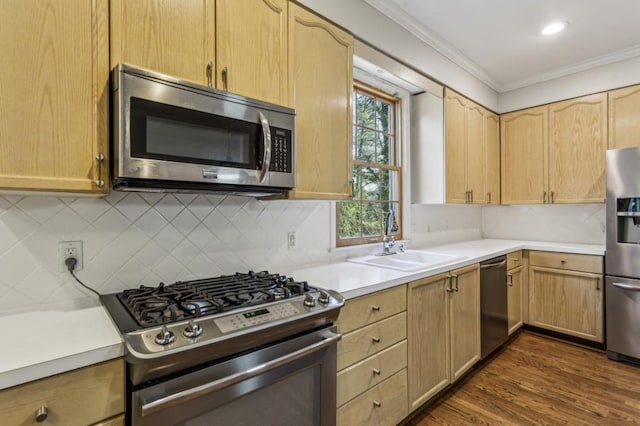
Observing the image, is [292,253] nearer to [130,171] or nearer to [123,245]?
[123,245]

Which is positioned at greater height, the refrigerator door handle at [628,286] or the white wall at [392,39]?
the white wall at [392,39]

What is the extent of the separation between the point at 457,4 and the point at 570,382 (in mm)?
2821

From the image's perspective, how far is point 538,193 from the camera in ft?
11.6

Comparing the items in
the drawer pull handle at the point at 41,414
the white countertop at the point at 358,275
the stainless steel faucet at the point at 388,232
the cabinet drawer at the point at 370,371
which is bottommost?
the cabinet drawer at the point at 370,371

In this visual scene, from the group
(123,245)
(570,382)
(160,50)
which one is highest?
(160,50)

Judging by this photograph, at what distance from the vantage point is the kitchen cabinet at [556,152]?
3.18m

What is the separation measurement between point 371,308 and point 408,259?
111cm

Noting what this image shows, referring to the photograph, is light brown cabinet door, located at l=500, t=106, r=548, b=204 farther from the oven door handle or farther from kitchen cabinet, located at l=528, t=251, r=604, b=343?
the oven door handle

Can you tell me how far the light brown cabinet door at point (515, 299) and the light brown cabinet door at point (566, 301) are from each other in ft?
0.36

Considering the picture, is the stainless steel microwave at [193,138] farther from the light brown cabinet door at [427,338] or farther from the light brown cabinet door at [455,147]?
the light brown cabinet door at [455,147]

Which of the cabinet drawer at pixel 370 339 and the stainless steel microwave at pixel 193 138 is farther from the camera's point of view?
the cabinet drawer at pixel 370 339

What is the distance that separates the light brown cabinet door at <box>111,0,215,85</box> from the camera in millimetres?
1192

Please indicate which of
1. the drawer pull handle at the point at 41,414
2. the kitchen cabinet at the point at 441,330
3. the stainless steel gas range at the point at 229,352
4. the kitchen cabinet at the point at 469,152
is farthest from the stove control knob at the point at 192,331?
the kitchen cabinet at the point at 469,152

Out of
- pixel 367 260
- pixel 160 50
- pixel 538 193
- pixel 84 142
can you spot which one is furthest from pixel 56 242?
pixel 538 193
